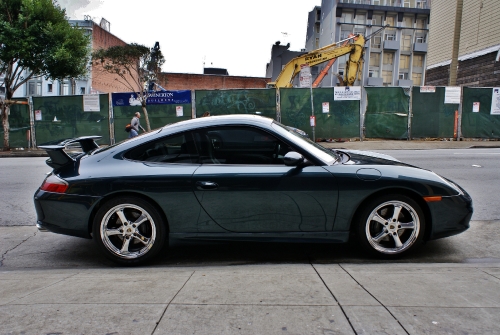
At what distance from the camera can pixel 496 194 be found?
7125 millimetres

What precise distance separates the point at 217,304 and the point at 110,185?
179cm

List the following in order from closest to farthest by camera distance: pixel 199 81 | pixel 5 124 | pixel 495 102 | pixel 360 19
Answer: pixel 5 124 < pixel 495 102 < pixel 360 19 < pixel 199 81

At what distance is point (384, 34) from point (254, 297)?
6089 cm

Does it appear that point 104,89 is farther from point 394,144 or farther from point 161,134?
point 161,134

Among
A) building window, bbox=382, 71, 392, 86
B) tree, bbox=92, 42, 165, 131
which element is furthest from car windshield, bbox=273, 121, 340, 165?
building window, bbox=382, 71, 392, 86

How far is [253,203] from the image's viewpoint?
3928 millimetres

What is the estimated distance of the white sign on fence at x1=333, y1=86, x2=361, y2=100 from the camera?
19.0m

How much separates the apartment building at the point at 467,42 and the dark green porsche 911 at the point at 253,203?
21798 millimetres

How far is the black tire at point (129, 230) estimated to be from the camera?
3.96 meters

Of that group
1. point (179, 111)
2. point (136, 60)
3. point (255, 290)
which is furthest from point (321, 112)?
point (255, 290)

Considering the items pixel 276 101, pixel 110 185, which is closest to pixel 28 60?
pixel 276 101

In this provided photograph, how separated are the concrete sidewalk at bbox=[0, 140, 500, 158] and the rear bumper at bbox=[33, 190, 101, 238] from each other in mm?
14245

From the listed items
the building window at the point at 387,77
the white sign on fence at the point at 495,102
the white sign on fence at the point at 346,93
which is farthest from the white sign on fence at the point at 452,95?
the building window at the point at 387,77

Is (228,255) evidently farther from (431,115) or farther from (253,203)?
(431,115)
